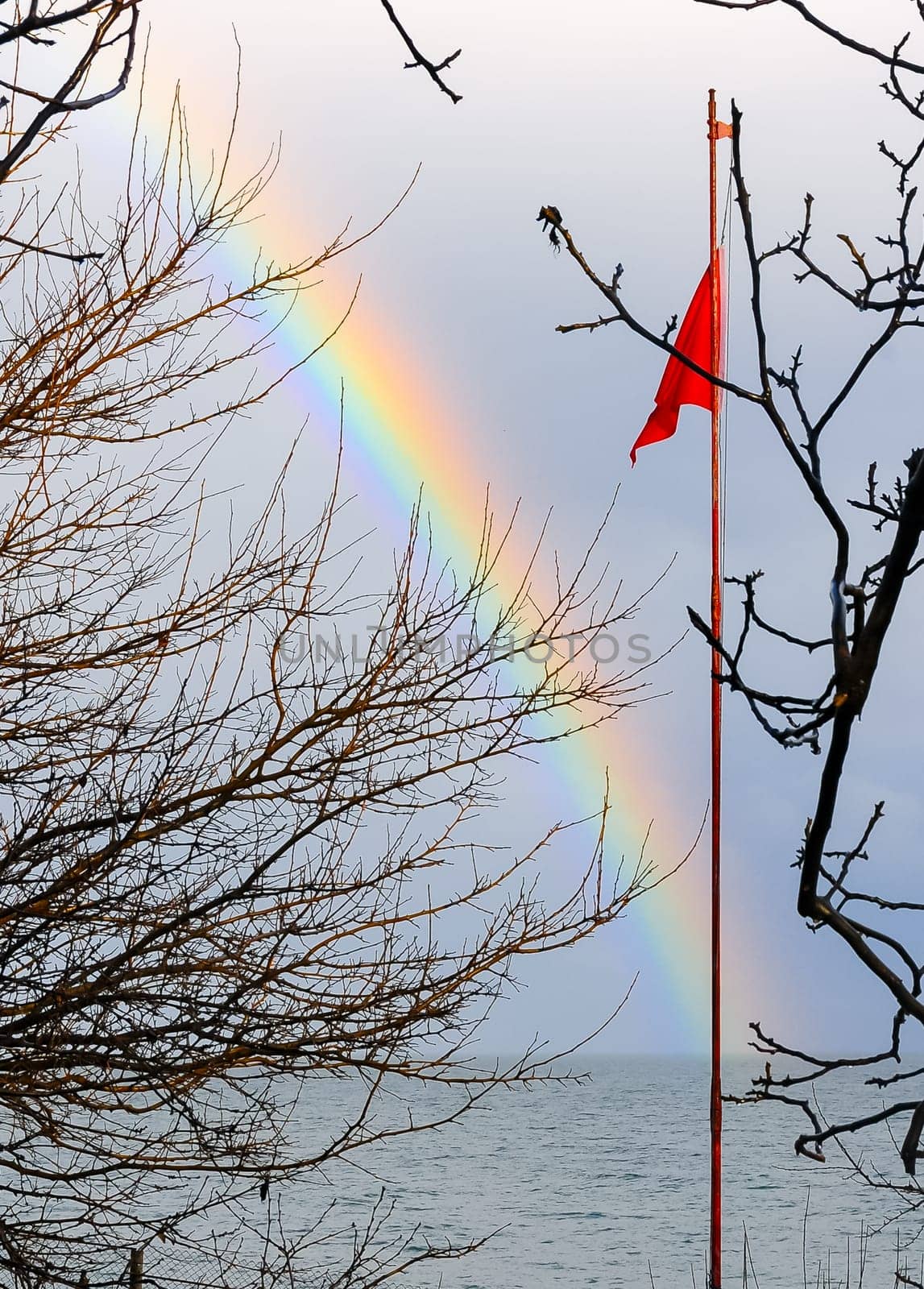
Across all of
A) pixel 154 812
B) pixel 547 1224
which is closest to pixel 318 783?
pixel 154 812

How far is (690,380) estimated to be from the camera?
10.1 m

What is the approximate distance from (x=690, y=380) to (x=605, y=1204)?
3903cm

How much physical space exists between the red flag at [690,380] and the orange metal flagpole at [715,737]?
0.07m

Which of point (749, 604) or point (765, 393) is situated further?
point (749, 604)

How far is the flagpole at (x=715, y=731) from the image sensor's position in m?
8.80

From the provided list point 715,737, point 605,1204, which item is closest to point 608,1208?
point 605,1204

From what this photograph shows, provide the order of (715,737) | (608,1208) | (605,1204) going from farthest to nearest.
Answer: (605,1204) → (608,1208) → (715,737)

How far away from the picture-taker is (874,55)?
3.50ft

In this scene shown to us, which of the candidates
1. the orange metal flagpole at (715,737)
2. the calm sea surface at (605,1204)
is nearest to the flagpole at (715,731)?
the orange metal flagpole at (715,737)

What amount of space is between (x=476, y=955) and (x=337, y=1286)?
108 centimetres

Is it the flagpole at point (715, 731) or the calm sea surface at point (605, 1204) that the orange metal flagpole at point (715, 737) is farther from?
the calm sea surface at point (605, 1204)

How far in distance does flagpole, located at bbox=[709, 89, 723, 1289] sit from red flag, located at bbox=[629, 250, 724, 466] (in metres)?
0.07

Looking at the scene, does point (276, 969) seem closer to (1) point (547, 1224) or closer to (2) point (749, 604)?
(2) point (749, 604)

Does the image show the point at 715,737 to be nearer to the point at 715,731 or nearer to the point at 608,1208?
the point at 715,731
